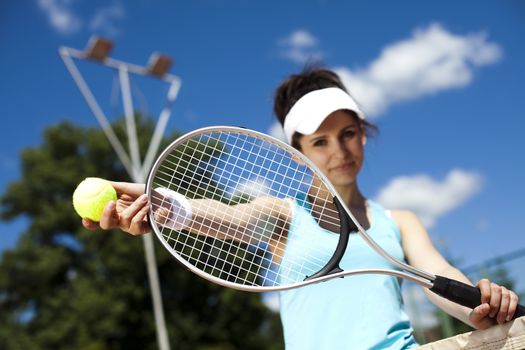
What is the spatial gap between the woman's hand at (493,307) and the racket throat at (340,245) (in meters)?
0.38

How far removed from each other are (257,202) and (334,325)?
1.39 feet

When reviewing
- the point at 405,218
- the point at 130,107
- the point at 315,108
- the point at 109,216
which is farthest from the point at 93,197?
the point at 130,107

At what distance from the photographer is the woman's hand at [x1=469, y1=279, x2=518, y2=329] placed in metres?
1.40

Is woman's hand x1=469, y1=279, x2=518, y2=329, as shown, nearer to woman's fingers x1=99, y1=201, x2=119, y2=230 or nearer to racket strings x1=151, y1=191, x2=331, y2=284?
racket strings x1=151, y1=191, x2=331, y2=284

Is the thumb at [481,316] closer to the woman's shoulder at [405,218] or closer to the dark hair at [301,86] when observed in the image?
the woman's shoulder at [405,218]

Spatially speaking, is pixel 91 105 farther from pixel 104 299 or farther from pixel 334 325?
pixel 334 325

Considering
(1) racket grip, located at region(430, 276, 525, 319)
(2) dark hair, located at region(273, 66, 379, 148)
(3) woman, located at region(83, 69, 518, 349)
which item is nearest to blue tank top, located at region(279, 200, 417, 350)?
(3) woman, located at region(83, 69, 518, 349)

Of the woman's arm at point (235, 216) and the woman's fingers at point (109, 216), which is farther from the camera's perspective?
the woman's arm at point (235, 216)

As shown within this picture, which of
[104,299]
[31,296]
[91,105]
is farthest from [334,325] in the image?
[31,296]

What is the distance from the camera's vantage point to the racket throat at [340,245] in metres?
1.65

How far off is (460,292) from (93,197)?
103 cm

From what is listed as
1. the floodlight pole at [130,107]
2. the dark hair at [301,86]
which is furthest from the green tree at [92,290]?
the dark hair at [301,86]

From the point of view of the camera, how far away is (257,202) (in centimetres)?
179

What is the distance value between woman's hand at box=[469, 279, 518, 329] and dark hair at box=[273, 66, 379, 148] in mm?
786
